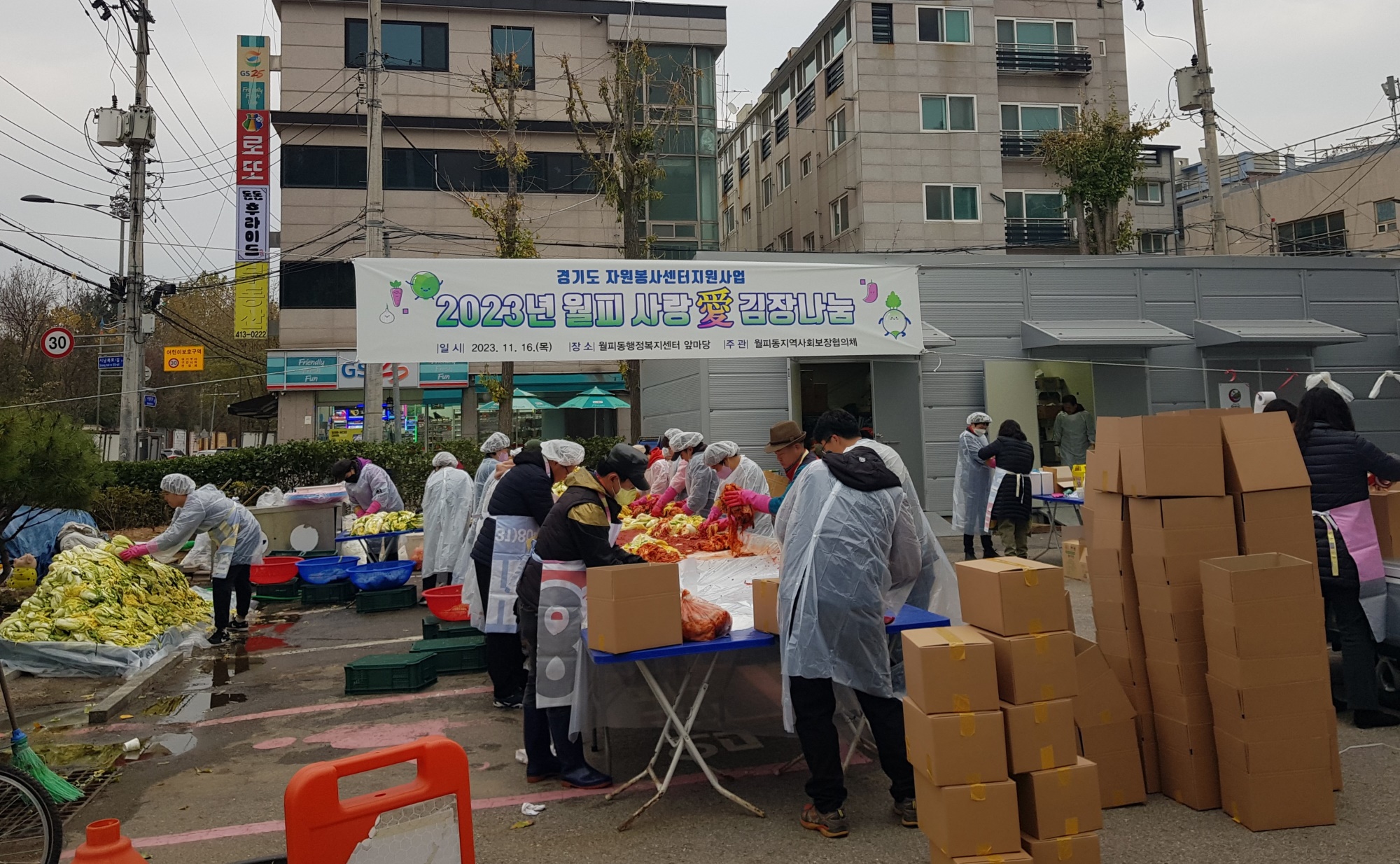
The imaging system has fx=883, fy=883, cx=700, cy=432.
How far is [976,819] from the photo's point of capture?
3203 millimetres

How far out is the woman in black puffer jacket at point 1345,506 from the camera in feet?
15.7

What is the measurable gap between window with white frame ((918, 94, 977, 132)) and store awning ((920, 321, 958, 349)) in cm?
1427

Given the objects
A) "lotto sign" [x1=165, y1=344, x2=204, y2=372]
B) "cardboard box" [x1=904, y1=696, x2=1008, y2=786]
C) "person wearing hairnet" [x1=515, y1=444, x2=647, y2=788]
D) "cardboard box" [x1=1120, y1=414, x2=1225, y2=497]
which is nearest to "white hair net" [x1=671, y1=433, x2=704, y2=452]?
"person wearing hairnet" [x1=515, y1=444, x2=647, y2=788]

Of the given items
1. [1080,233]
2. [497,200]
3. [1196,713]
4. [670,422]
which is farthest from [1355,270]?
[497,200]

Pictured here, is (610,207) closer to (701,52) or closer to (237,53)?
(701,52)

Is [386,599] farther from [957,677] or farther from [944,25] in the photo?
[944,25]

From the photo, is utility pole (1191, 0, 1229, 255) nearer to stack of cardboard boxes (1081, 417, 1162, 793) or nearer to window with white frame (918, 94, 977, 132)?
window with white frame (918, 94, 977, 132)

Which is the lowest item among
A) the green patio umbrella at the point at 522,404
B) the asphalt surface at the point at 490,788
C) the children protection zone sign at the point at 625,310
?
the asphalt surface at the point at 490,788

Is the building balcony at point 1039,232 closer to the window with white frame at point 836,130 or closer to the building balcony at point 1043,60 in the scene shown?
the building balcony at point 1043,60

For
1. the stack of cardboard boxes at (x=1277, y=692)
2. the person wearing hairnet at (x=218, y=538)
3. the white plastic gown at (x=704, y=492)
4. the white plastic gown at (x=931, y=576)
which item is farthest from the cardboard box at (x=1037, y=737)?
the person wearing hairnet at (x=218, y=538)

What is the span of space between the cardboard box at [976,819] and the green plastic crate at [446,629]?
5.25m

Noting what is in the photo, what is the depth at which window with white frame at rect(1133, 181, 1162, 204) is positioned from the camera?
1255 inches

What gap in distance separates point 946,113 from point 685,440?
65.2 feet

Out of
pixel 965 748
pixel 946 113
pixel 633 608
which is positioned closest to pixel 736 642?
pixel 633 608
